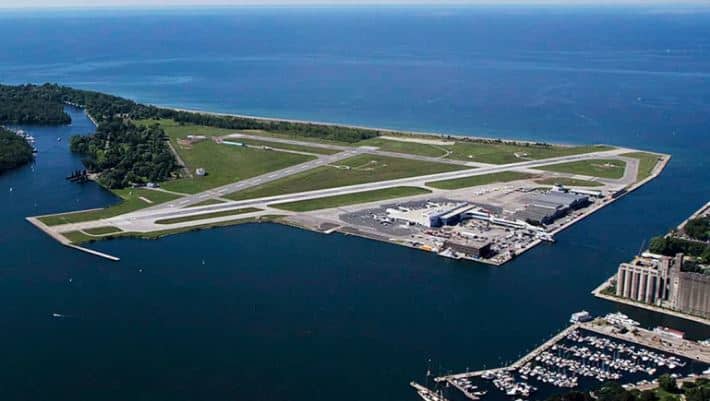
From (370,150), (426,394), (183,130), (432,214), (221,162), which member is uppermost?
(183,130)

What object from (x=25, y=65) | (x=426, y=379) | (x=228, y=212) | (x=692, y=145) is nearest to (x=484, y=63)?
(x=692, y=145)

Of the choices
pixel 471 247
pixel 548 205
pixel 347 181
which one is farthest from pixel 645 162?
pixel 471 247

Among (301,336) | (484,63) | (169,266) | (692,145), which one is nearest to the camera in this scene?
(301,336)

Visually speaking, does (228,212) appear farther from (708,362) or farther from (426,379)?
(708,362)

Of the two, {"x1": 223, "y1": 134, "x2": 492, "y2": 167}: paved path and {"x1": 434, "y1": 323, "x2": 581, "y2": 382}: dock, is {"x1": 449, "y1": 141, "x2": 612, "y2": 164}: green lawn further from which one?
{"x1": 434, "y1": 323, "x2": 581, "y2": 382}: dock

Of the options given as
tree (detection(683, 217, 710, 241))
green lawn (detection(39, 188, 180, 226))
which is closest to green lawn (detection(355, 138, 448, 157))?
green lawn (detection(39, 188, 180, 226))

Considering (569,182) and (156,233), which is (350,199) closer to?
(156,233)
